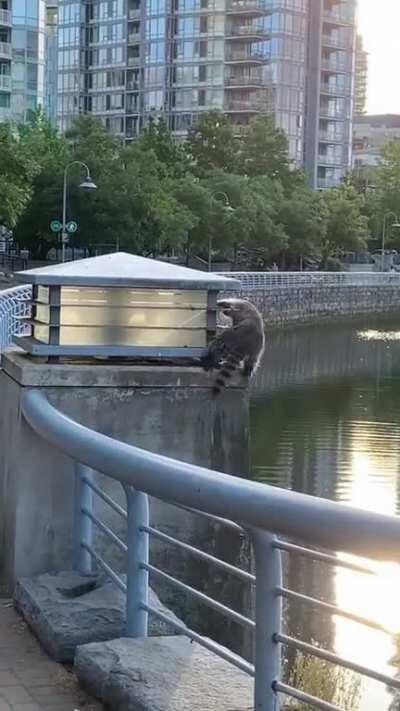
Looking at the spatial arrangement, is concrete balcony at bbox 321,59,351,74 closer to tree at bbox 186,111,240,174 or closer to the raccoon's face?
tree at bbox 186,111,240,174

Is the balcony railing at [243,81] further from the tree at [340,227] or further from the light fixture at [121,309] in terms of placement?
the light fixture at [121,309]

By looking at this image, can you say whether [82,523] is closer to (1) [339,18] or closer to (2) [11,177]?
(2) [11,177]

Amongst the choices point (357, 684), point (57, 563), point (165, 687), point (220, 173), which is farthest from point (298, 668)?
point (220, 173)

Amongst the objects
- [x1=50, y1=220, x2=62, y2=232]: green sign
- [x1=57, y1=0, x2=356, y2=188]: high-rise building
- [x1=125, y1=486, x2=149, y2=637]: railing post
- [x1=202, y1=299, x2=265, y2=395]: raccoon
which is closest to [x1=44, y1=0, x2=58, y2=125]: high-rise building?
[x1=57, y1=0, x2=356, y2=188]: high-rise building

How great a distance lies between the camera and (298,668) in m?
6.96

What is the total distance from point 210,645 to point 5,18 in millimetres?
79596

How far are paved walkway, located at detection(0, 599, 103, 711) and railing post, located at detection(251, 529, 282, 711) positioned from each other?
77cm

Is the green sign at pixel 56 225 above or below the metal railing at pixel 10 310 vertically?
above

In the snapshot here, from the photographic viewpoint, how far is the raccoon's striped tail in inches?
216

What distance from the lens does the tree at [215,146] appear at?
243ft

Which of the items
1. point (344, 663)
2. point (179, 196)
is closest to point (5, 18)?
point (179, 196)

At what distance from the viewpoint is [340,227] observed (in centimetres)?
7325

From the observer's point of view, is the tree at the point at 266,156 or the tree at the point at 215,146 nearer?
the tree at the point at 215,146

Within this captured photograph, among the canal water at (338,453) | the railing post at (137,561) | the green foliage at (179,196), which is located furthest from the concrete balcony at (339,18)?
the railing post at (137,561)
